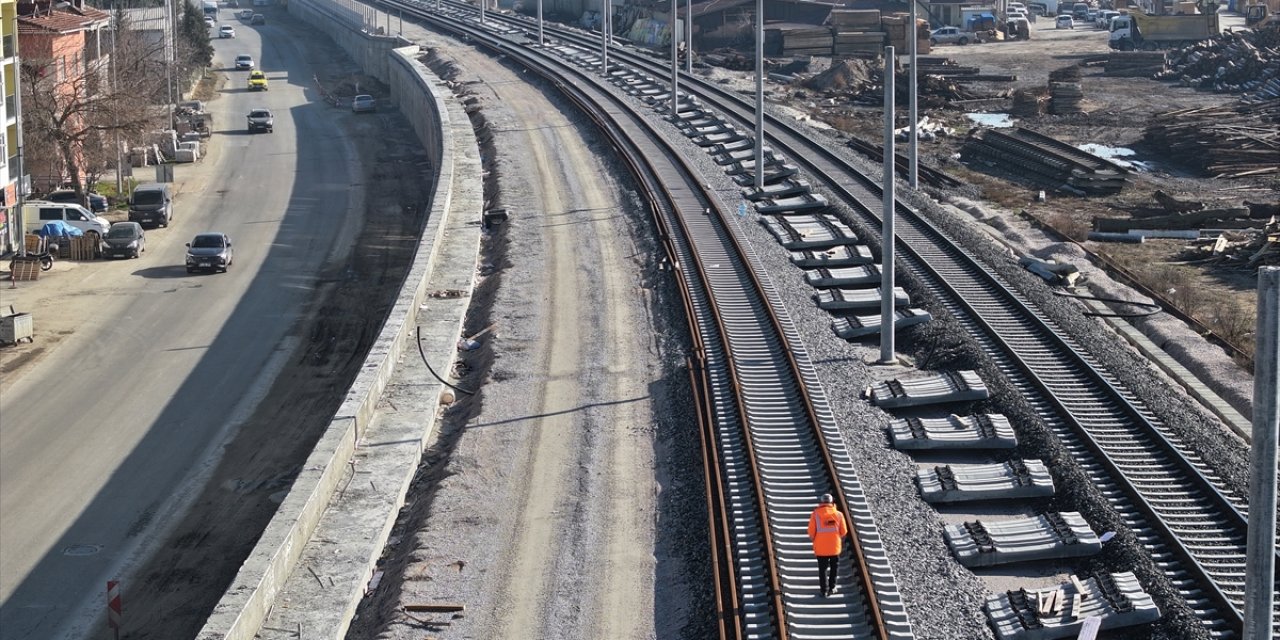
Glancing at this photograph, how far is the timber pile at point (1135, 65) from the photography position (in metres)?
74.1

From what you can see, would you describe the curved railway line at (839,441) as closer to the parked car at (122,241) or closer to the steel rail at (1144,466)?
the steel rail at (1144,466)

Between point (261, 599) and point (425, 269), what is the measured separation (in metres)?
14.5

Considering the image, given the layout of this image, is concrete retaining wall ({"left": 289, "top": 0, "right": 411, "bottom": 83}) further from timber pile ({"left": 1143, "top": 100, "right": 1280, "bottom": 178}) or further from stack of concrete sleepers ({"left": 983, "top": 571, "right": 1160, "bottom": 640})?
stack of concrete sleepers ({"left": 983, "top": 571, "right": 1160, "bottom": 640})

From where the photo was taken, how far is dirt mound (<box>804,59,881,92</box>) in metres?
66.2

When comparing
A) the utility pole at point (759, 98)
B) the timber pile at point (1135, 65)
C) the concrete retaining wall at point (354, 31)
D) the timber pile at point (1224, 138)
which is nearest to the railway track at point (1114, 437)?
the utility pole at point (759, 98)

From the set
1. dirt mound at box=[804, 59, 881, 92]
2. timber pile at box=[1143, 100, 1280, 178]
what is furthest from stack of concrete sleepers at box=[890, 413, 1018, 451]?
dirt mound at box=[804, 59, 881, 92]

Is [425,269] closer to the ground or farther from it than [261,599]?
farther from it

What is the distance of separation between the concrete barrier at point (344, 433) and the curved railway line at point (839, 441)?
4570 mm

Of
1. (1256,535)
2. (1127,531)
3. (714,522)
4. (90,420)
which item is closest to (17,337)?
(90,420)

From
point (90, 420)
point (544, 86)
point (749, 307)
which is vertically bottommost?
point (90, 420)

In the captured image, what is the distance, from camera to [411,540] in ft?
56.7

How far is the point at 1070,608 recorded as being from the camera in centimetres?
1528

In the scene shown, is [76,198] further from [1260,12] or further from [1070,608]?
[1260,12]

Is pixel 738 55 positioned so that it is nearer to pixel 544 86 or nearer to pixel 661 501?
pixel 544 86
